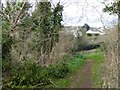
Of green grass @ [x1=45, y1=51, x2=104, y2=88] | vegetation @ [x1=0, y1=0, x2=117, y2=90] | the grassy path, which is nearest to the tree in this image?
vegetation @ [x1=0, y1=0, x2=117, y2=90]

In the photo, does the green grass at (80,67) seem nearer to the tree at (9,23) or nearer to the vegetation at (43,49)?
the vegetation at (43,49)

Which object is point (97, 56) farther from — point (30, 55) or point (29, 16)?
point (29, 16)

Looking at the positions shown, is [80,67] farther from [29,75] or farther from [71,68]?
[29,75]

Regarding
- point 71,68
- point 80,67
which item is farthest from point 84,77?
point 80,67

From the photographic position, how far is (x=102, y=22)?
6098mm

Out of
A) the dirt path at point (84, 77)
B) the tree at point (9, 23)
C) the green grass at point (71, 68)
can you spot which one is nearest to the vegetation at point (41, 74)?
the green grass at point (71, 68)

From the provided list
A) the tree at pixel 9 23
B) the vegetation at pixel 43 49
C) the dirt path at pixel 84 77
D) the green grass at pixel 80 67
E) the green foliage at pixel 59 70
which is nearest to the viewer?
the tree at pixel 9 23

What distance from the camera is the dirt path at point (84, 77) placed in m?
7.26

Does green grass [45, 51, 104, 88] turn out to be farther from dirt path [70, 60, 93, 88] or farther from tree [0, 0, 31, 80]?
tree [0, 0, 31, 80]

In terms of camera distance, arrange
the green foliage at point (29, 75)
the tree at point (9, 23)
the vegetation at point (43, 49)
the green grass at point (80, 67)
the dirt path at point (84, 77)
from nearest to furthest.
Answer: the tree at point (9, 23)
the vegetation at point (43, 49)
the green foliage at point (29, 75)
the green grass at point (80, 67)
the dirt path at point (84, 77)

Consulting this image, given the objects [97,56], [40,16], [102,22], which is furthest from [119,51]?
[97,56]

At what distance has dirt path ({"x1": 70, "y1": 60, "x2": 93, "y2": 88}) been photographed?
7256mm

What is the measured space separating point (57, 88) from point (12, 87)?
1801 millimetres

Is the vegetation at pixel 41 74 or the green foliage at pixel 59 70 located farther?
the green foliage at pixel 59 70
